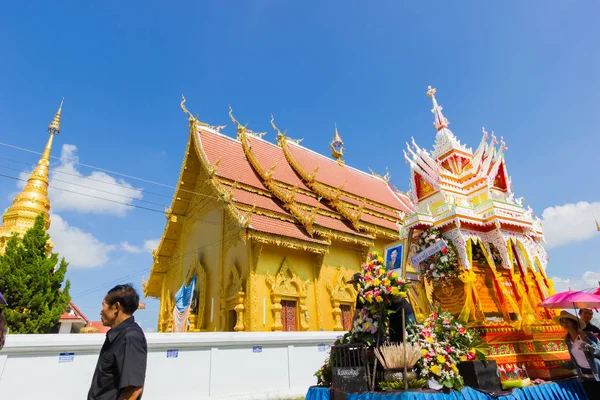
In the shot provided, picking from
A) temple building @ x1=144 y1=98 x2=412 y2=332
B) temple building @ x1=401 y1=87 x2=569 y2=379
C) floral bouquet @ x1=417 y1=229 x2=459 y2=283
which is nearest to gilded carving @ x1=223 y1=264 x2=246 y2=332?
temple building @ x1=144 y1=98 x2=412 y2=332

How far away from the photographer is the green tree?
13.7 m

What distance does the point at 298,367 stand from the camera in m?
7.05

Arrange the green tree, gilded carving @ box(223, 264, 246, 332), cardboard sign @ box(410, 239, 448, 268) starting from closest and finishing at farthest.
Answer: cardboard sign @ box(410, 239, 448, 268) → gilded carving @ box(223, 264, 246, 332) → the green tree

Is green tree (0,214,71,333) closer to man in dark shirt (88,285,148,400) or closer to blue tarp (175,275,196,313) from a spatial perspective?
blue tarp (175,275,196,313)

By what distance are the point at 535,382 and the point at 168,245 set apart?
13449 mm

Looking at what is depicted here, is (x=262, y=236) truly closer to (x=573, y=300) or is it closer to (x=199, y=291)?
(x=199, y=291)

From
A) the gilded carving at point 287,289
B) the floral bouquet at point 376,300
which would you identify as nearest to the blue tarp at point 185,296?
the gilded carving at point 287,289

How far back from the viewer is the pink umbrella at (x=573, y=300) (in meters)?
4.75

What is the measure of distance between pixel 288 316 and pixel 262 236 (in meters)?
2.35

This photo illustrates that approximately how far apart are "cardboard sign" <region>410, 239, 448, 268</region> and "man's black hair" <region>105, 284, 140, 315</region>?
14.3ft

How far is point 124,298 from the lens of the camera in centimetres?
235

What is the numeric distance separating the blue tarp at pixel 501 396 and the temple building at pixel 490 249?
0.43 meters

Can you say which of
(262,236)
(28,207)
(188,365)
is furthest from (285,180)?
(28,207)

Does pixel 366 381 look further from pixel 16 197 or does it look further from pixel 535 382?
pixel 16 197
